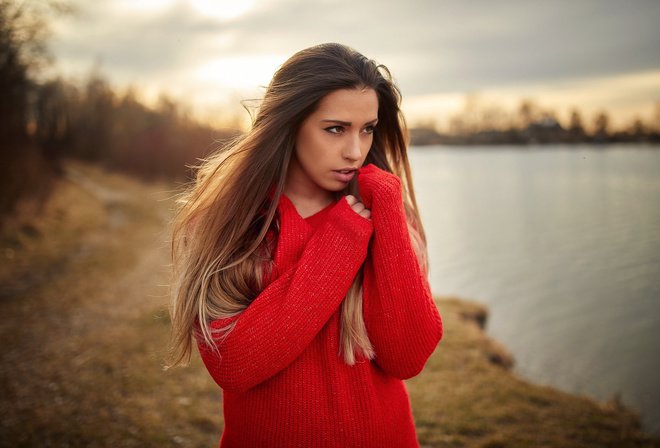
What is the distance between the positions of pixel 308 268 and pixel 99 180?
95.4 ft

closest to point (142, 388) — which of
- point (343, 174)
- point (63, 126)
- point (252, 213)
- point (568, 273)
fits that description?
point (252, 213)

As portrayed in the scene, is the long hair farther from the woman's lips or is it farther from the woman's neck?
the woman's lips

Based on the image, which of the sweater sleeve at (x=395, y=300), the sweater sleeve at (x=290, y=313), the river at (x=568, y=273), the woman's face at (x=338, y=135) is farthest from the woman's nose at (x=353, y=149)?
the river at (x=568, y=273)

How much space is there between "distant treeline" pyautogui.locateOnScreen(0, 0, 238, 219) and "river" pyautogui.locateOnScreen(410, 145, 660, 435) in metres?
10.2

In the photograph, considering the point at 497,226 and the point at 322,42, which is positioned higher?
the point at 322,42

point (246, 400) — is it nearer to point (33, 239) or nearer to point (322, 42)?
point (322, 42)

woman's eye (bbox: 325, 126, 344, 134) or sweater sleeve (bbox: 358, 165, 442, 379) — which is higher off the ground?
woman's eye (bbox: 325, 126, 344, 134)

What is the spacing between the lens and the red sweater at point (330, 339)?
4.88ft

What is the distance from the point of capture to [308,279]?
150cm

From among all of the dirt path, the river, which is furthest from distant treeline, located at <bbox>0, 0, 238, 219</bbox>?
the river

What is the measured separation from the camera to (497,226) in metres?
18.8

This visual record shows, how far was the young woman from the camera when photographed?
4.97 ft

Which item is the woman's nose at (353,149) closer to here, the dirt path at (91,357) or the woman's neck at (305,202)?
the woman's neck at (305,202)

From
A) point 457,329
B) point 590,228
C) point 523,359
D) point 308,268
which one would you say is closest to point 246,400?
point 308,268
